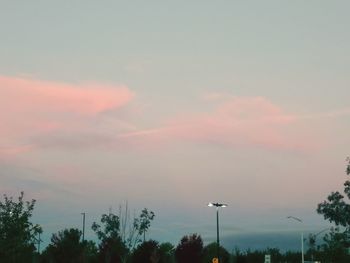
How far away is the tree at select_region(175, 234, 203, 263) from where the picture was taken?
323ft

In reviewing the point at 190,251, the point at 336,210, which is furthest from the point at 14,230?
the point at 190,251

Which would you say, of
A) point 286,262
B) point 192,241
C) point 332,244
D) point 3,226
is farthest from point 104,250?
point 3,226

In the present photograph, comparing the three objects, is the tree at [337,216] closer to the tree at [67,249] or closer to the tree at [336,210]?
the tree at [336,210]

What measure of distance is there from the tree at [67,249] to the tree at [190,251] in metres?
13.2

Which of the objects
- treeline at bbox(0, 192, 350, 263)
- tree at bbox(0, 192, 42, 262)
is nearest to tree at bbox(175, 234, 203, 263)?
treeline at bbox(0, 192, 350, 263)

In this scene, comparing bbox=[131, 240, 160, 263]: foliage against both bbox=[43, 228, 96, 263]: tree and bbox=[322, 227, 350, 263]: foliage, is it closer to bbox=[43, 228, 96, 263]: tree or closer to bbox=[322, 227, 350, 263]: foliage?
bbox=[43, 228, 96, 263]: tree

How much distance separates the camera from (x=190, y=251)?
98.8 meters

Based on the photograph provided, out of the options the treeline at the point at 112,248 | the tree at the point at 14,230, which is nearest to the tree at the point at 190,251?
the treeline at the point at 112,248

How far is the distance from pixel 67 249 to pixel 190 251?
18163mm

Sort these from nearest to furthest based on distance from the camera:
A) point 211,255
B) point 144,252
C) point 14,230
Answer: point 14,230 < point 144,252 < point 211,255

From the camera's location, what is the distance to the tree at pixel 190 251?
323ft

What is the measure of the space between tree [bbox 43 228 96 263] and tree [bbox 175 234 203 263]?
13.2m

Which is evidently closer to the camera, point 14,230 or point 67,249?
point 14,230

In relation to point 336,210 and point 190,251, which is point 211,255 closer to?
point 190,251
